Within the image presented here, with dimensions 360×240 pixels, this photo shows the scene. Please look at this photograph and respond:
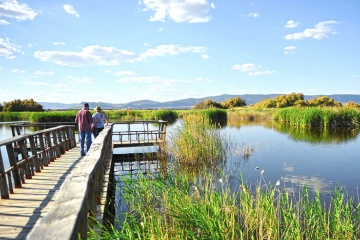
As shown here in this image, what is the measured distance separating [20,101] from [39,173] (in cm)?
6185

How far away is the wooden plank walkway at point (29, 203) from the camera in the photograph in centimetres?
425

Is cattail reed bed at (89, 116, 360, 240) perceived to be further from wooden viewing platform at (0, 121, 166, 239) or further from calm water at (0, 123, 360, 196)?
calm water at (0, 123, 360, 196)

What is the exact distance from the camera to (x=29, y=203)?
5.43m

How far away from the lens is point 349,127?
29.8 metres

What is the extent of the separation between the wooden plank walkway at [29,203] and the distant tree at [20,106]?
190 feet

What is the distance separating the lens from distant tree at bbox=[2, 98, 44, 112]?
58.2 metres

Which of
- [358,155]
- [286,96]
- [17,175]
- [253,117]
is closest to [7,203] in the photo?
[17,175]

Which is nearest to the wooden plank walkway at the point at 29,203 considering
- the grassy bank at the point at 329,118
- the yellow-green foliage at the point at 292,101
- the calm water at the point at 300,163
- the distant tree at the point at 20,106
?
the calm water at the point at 300,163

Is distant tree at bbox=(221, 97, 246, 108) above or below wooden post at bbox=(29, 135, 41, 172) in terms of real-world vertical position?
above

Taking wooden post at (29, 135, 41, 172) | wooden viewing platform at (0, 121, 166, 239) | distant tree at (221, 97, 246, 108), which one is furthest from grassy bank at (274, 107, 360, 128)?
distant tree at (221, 97, 246, 108)

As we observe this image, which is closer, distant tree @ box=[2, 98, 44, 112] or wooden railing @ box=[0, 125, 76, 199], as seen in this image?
wooden railing @ box=[0, 125, 76, 199]

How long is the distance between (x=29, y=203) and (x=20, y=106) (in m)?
61.7

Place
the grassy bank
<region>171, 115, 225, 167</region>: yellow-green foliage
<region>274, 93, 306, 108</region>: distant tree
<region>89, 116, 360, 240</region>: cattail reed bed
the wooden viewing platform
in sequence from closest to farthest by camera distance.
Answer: the wooden viewing platform
<region>89, 116, 360, 240</region>: cattail reed bed
<region>171, 115, 225, 167</region>: yellow-green foliage
the grassy bank
<region>274, 93, 306, 108</region>: distant tree

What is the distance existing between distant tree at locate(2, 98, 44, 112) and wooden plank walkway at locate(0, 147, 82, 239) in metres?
57.8
